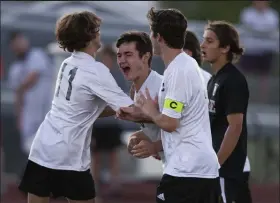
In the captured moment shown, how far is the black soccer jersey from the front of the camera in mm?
7418

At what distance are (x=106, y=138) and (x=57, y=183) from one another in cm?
565

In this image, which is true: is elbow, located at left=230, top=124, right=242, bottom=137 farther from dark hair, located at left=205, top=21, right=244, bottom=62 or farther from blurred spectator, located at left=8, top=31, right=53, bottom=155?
blurred spectator, located at left=8, top=31, right=53, bottom=155

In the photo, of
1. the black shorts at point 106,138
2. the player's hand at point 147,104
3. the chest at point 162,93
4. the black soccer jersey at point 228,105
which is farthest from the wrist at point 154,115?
the black shorts at point 106,138

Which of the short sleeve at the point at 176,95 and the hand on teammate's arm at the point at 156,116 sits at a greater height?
the short sleeve at the point at 176,95

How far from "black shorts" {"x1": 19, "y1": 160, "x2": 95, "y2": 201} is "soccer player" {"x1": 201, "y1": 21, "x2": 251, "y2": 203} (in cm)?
105

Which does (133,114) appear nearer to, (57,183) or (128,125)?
(57,183)

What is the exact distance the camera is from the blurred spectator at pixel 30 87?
13.2 meters

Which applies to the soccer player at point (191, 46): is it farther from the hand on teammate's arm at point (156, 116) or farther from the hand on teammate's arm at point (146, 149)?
the hand on teammate's arm at point (156, 116)

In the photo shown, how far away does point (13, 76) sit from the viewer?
13.4m

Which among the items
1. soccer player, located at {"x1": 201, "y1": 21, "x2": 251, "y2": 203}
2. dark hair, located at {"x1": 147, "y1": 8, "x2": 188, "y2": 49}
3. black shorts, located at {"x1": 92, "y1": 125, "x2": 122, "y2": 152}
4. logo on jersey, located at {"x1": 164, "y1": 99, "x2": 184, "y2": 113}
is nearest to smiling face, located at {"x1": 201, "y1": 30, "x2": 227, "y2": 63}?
soccer player, located at {"x1": 201, "y1": 21, "x2": 251, "y2": 203}

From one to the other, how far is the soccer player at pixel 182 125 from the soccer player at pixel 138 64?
0.74 ft

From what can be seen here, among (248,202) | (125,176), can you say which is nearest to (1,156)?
(125,176)

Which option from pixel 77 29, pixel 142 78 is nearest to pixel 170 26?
pixel 142 78

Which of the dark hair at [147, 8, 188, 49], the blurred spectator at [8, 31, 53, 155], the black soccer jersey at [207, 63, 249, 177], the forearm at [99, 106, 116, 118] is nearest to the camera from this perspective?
the dark hair at [147, 8, 188, 49]
